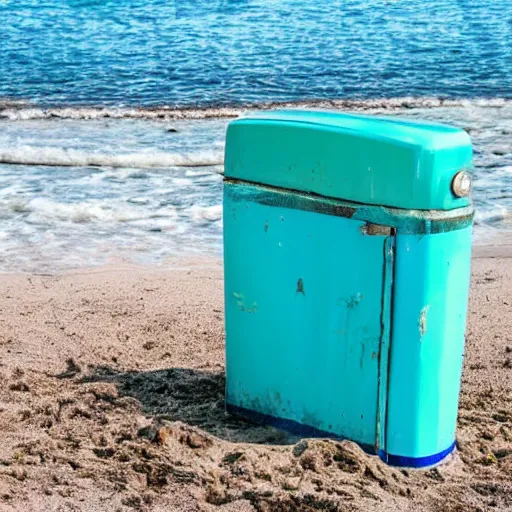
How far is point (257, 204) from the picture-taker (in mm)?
3031

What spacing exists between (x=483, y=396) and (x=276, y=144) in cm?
131

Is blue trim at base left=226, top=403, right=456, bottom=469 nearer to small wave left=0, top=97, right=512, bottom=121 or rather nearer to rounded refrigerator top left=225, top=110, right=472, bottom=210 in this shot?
rounded refrigerator top left=225, top=110, right=472, bottom=210

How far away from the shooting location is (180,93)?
11.3 meters

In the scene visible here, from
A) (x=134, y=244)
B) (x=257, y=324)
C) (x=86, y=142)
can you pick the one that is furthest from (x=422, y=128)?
(x=86, y=142)

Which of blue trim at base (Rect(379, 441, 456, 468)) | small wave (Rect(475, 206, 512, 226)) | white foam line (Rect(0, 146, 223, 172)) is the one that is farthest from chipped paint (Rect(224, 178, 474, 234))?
white foam line (Rect(0, 146, 223, 172))

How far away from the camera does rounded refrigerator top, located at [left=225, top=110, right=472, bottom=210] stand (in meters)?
2.71

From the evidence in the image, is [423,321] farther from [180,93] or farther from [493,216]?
[180,93]

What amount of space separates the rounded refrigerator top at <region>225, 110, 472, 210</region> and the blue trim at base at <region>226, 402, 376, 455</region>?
2.56ft

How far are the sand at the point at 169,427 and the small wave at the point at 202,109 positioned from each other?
5.63m

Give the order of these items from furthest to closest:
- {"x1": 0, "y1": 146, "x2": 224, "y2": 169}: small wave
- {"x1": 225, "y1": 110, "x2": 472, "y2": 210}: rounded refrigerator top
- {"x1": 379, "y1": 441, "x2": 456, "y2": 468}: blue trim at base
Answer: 1. {"x1": 0, "y1": 146, "x2": 224, "y2": 169}: small wave
2. {"x1": 379, "y1": 441, "x2": 456, "y2": 468}: blue trim at base
3. {"x1": 225, "y1": 110, "x2": 472, "y2": 210}: rounded refrigerator top

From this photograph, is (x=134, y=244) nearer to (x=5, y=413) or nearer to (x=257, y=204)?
(x=5, y=413)

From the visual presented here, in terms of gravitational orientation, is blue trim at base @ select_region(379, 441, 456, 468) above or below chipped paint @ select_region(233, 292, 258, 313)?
below

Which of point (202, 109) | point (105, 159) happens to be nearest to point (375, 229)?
point (105, 159)

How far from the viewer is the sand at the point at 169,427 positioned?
9.39 feet
